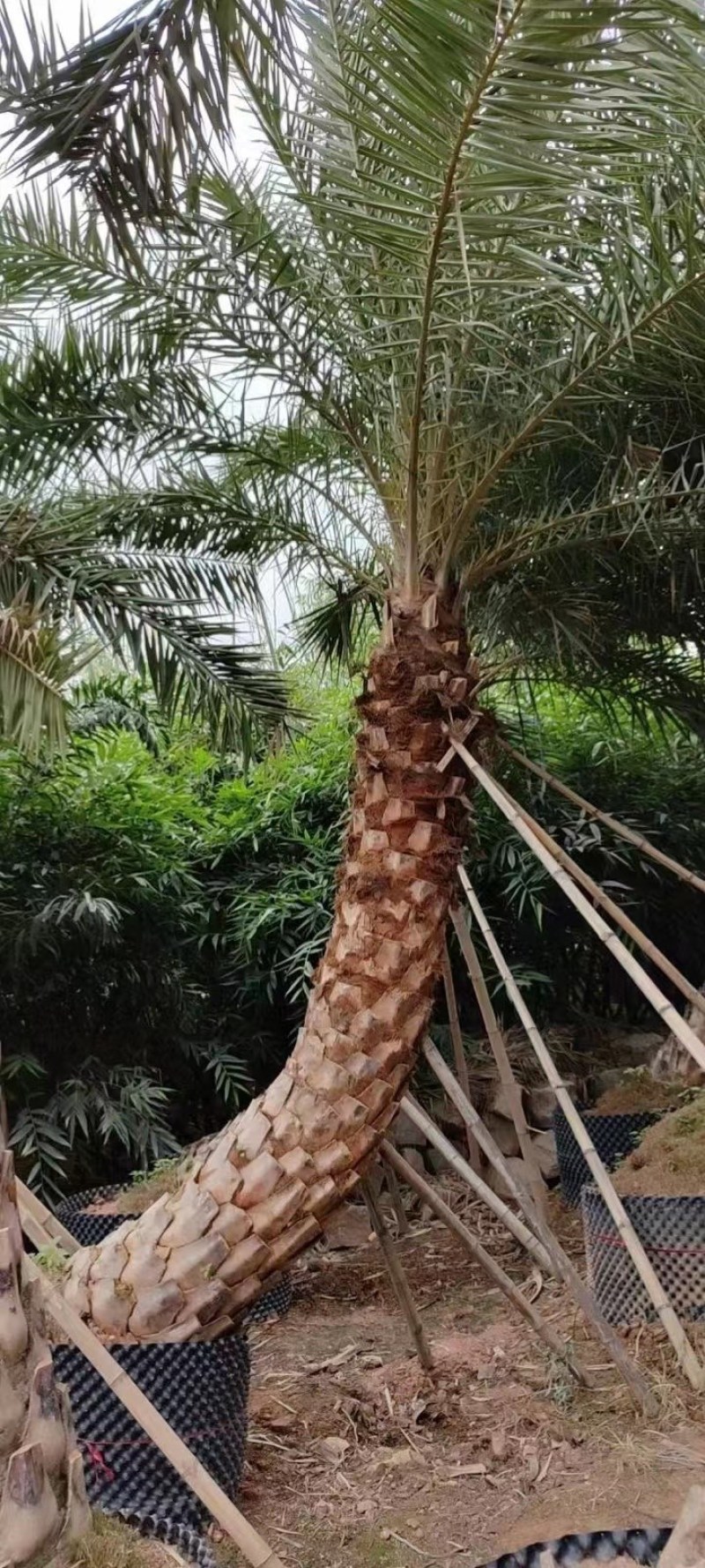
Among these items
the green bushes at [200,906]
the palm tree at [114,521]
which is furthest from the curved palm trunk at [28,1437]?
the green bushes at [200,906]

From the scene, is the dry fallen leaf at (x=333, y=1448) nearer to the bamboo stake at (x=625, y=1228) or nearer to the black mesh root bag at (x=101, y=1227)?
the black mesh root bag at (x=101, y=1227)

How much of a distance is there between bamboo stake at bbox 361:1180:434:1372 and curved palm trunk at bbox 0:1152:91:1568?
1.77 m

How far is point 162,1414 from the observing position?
8.77 ft

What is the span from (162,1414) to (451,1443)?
846 mm

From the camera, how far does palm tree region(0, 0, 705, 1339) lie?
6.97 feet

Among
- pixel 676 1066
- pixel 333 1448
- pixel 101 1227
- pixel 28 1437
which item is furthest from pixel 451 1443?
pixel 676 1066

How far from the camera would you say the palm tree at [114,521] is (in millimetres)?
3658

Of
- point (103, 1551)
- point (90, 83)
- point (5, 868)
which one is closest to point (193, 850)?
point (5, 868)

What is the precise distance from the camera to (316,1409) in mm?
3490

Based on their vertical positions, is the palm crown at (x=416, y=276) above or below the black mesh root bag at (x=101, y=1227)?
above

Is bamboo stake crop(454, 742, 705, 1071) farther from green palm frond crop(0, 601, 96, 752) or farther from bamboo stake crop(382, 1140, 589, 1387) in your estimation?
green palm frond crop(0, 601, 96, 752)

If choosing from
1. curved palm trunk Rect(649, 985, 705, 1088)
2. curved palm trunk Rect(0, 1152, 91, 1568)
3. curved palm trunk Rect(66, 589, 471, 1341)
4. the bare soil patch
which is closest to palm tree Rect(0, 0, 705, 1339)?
curved palm trunk Rect(66, 589, 471, 1341)

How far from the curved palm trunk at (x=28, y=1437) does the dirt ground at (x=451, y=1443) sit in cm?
159

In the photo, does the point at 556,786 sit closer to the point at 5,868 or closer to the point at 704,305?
the point at 704,305
